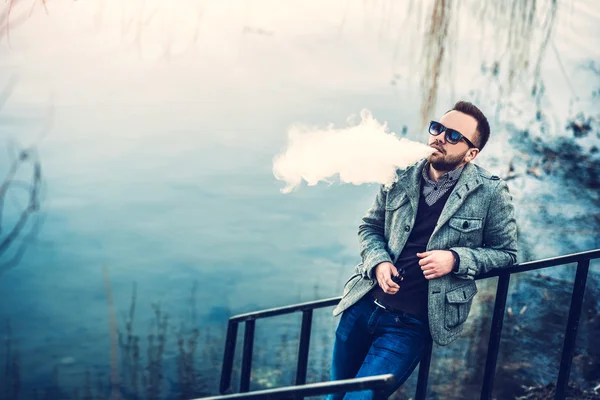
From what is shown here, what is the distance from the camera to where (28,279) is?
16.9ft

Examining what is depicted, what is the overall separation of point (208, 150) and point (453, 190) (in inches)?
146

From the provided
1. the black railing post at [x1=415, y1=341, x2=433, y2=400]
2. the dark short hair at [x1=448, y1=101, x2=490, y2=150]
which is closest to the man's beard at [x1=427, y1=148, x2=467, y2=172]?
the dark short hair at [x1=448, y1=101, x2=490, y2=150]

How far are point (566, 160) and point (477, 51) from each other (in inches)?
50.1

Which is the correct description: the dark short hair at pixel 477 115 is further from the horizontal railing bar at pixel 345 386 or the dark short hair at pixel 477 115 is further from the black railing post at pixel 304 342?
the black railing post at pixel 304 342

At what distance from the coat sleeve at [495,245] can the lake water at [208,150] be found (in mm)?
3358

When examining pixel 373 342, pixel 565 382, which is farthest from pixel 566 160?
pixel 373 342

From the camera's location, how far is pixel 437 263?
7.03 feet

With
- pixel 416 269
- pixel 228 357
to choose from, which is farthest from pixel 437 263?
pixel 228 357

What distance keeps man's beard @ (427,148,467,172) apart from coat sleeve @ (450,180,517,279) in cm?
17

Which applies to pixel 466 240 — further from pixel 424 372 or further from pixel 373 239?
pixel 424 372

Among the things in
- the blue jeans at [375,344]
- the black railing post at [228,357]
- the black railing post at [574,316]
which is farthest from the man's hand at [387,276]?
the black railing post at [228,357]

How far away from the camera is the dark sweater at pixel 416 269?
2.26m

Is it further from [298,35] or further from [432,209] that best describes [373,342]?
[298,35]

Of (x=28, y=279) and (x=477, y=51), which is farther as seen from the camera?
(x=477, y=51)
